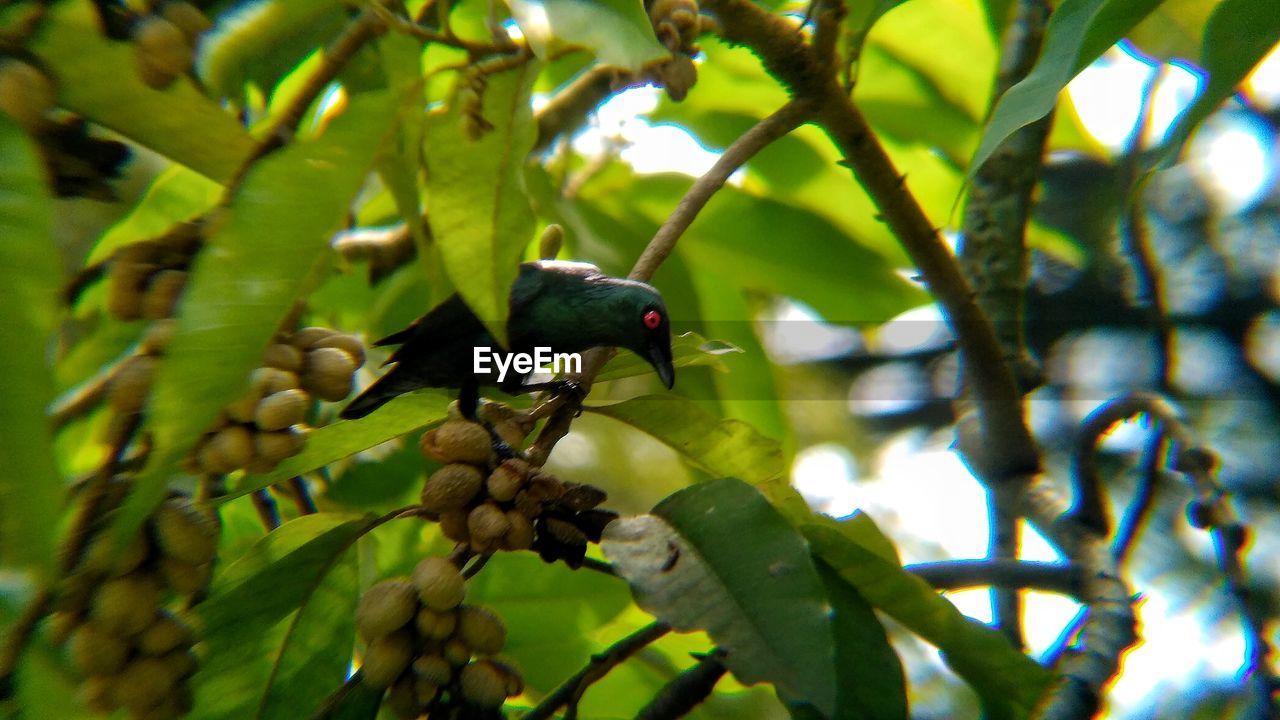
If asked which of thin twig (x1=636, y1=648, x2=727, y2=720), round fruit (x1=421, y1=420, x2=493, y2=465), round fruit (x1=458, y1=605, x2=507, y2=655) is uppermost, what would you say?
round fruit (x1=421, y1=420, x2=493, y2=465)

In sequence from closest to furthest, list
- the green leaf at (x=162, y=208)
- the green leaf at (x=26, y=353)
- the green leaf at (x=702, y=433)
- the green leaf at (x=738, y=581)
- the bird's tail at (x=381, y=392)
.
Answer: the green leaf at (x=26, y=353) < the green leaf at (x=738, y=581) < the green leaf at (x=702, y=433) < the bird's tail at (x=381, y=392) < the green leaf at (x=162, y=208)

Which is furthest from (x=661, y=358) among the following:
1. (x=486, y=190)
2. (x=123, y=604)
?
(x=123, y=604)

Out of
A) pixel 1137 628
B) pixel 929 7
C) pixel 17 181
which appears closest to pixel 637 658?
pixel 1137 628

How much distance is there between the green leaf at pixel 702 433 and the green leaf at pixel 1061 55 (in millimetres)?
444

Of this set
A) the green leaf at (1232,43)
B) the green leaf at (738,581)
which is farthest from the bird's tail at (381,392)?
the green leaf at (1232,43)

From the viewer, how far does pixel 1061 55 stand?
110 cm

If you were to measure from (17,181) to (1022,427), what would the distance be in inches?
64.9

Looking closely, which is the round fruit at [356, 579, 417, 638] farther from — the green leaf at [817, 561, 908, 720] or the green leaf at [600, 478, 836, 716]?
the green leaf at [817, 561, 908, 720]

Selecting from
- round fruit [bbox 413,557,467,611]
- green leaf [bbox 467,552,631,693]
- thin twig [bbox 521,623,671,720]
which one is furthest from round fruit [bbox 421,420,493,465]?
green leaf [bbox 467,552,631,693]

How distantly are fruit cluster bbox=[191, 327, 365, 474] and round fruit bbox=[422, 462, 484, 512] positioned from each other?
0.15 m

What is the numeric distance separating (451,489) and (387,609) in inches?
5.5

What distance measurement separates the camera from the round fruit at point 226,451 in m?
1.12

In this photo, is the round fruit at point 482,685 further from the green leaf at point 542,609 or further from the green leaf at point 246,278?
the green leaf at point 542,609

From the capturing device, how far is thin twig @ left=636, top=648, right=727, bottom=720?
139 centimetres
